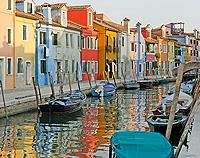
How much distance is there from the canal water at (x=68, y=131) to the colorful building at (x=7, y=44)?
6.55 metres

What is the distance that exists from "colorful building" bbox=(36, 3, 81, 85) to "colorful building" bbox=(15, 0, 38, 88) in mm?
826

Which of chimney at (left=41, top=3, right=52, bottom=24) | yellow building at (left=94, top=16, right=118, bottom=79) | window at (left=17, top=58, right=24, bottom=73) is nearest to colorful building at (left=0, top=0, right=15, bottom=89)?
window at (left=17, top=58, right=24, bottom=73)

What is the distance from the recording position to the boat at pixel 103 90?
34.4m

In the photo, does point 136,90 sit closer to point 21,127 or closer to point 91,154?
point 21,127

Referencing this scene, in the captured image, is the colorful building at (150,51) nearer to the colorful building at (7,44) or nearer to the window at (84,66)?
the window at (84,66)

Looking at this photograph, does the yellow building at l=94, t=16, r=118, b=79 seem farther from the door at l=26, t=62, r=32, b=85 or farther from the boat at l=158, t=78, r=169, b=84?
the door at l=26, t=62, r=32, b=85

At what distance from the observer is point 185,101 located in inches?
840

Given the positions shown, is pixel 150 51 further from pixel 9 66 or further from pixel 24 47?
pixel 9 66

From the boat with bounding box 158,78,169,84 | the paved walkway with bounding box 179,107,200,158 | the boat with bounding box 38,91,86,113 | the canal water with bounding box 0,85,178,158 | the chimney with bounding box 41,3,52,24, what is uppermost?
the chimney with bounding box 41,3,52,24

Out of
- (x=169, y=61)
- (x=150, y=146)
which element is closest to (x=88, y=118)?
(x=150, y=146)

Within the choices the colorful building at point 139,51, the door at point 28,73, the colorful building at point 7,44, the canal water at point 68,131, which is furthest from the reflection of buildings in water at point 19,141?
the colorful building at point 139,51

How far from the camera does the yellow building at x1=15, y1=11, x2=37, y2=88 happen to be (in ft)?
108

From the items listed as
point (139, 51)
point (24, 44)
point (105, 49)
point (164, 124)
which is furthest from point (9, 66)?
point (139, 51)

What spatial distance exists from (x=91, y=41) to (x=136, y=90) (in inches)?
272
